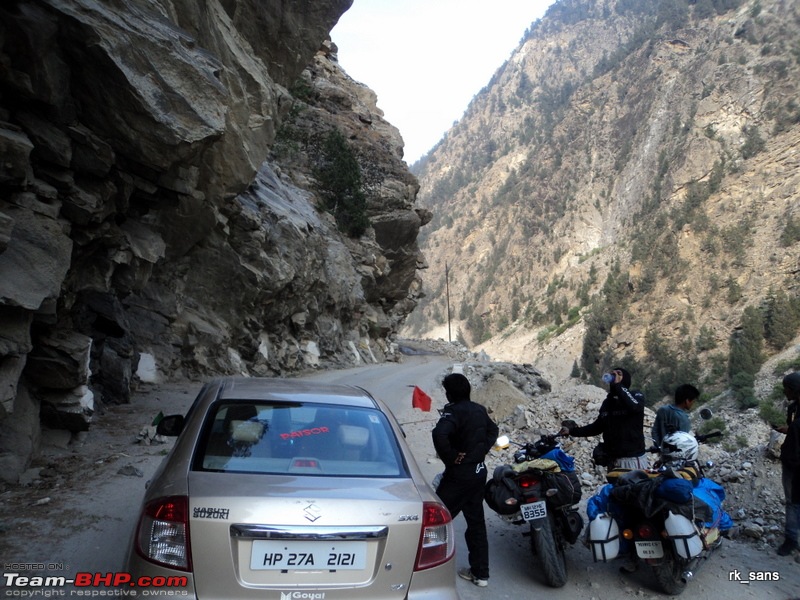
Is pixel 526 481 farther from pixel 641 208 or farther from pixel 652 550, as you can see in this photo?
pixel 641 208

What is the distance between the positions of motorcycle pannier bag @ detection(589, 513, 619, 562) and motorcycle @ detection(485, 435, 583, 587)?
0.26 m

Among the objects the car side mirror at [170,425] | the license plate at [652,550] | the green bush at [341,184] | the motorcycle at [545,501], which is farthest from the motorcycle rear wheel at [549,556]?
the green bush at [341,184]

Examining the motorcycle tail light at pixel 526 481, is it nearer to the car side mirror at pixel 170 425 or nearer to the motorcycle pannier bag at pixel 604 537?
the motorcycle pannier bag at pixel 604 537

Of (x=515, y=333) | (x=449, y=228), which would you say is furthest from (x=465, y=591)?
(x=449, y=228)

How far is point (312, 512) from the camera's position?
273cm

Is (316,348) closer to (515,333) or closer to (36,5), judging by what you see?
(36,5)

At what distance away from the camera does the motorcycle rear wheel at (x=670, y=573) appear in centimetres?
436

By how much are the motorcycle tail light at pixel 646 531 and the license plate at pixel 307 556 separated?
2584 millimetres

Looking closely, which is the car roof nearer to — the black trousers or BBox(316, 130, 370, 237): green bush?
the black trousers

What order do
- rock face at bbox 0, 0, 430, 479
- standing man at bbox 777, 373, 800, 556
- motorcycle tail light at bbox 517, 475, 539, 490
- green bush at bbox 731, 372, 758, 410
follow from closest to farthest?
motorcycle tail light at bbox 517, 475, 539, 490
standing man at bbox 777, 373, 800, 556
rock face at bbox 0, 0, 430, 479
green bush at bbox 731, 372, 758, 410

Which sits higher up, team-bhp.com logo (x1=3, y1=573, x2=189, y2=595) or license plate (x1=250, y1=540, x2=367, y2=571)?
license plate (x1=250, y1=540, x2=367, y2=571)

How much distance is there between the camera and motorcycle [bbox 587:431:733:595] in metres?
4.12

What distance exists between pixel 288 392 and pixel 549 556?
245 cm

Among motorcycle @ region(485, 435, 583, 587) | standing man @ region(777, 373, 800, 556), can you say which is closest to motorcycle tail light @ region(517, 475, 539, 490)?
motorcycle @ region(485, 435, 583, 587)
